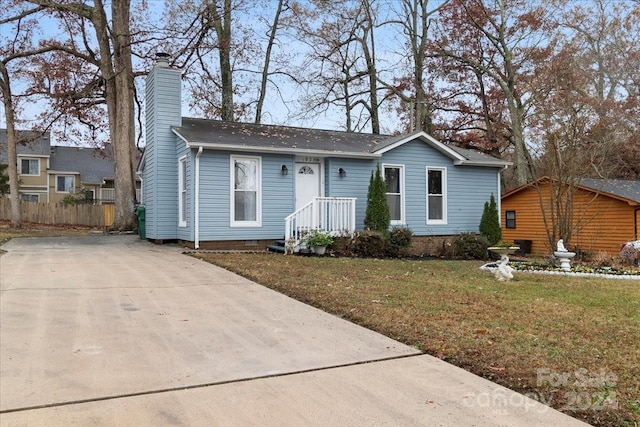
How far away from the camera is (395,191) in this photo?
14648mm

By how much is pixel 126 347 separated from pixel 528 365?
3.36m

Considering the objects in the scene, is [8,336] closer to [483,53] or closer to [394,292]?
[394,292]

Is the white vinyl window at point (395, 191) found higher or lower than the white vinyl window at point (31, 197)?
lower

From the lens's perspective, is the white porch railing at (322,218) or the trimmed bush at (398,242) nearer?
the white porch railing at (322,218)

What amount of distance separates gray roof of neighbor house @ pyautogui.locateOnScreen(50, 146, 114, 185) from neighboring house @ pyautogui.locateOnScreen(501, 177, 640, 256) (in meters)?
29.7

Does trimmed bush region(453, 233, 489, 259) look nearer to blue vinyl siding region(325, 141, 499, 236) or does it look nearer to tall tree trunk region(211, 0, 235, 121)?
blue vinyl siding region(325, 141, 499, 236)

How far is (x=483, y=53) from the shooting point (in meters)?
26.4

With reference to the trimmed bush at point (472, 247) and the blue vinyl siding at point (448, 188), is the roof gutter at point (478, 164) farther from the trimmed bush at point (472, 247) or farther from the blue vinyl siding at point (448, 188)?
the trimmed bush at point (472, 247)

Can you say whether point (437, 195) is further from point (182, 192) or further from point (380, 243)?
point (182, 192)

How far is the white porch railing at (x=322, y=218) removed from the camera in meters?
12.3

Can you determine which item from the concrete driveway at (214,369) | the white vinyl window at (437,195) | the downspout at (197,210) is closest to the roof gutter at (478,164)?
the white vinyl window at (437,195)

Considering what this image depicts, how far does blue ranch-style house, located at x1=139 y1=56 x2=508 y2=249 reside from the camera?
40.7 feet

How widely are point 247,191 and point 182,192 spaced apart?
191 centimetres

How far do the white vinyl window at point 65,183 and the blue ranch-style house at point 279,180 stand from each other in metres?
26.1
